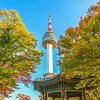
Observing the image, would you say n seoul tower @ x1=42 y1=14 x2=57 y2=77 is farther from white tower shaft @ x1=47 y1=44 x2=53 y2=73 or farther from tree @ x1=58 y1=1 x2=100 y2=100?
tree @ x1=58 y1=1 x2=100 y2=100

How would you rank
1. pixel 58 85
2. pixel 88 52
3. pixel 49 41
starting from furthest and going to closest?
pixel 49 41
pixel 58 85
pixel 88 52

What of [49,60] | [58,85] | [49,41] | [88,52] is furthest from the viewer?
[49,41]

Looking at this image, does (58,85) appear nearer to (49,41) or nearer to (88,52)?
(88,52)

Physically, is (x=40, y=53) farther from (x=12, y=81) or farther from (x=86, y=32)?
(x=86, y=32)

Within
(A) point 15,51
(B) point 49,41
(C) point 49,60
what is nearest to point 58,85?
(A) point 15,51

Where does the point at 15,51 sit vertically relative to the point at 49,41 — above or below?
below

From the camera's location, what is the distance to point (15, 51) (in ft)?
48.1

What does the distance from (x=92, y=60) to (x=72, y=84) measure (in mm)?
7588

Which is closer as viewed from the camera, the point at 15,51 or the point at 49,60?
the point at 15,51

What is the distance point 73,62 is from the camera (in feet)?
47.5

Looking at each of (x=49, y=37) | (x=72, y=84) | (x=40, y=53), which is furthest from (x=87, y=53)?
(x=49, y=37)

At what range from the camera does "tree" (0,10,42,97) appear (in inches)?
547

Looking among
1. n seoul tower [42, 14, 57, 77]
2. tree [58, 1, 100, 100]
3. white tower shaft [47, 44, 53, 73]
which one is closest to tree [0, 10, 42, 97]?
tree [58, 1, 100, 100]

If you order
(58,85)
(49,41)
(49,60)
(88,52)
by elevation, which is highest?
(49,41)
